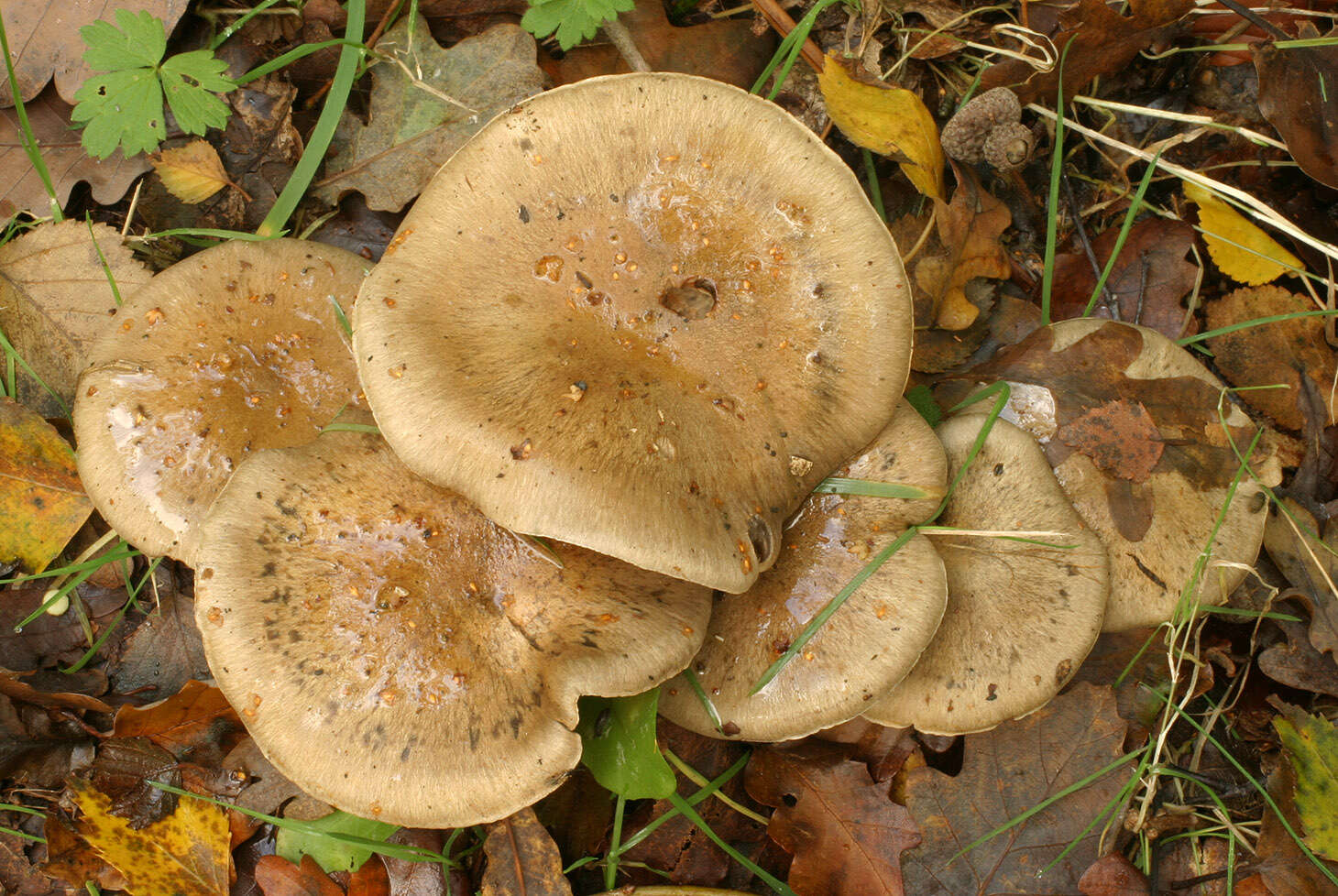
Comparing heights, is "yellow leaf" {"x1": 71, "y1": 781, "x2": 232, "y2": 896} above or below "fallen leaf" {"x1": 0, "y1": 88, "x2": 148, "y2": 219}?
below

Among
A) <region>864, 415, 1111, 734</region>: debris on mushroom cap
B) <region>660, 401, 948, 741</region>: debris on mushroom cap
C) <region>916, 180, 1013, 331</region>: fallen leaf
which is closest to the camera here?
<region>660, 401, 948, 741</region>: debris on mushroom cap

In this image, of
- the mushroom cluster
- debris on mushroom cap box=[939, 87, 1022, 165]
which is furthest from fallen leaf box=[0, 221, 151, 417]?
debris on mushroom cap box=[939, 87, 1022, 165]

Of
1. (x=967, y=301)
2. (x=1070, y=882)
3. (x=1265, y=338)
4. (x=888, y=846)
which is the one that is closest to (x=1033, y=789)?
(x=1070, y=882)

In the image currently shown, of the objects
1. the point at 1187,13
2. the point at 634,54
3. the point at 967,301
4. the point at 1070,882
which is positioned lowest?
the point at 1070,882

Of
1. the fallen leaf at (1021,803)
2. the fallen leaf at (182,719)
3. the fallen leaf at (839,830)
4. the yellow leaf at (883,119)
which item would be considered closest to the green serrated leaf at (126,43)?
the fallen leaf at (182,719)

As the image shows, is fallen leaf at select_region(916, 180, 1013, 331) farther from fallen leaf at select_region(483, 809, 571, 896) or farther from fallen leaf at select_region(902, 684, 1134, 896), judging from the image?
fallen leaf at select_region(483, 809, 571, 896)

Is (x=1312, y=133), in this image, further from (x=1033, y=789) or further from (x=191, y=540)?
(x=191, y=540)

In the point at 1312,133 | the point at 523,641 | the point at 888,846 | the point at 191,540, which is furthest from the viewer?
the point at 1312,133
